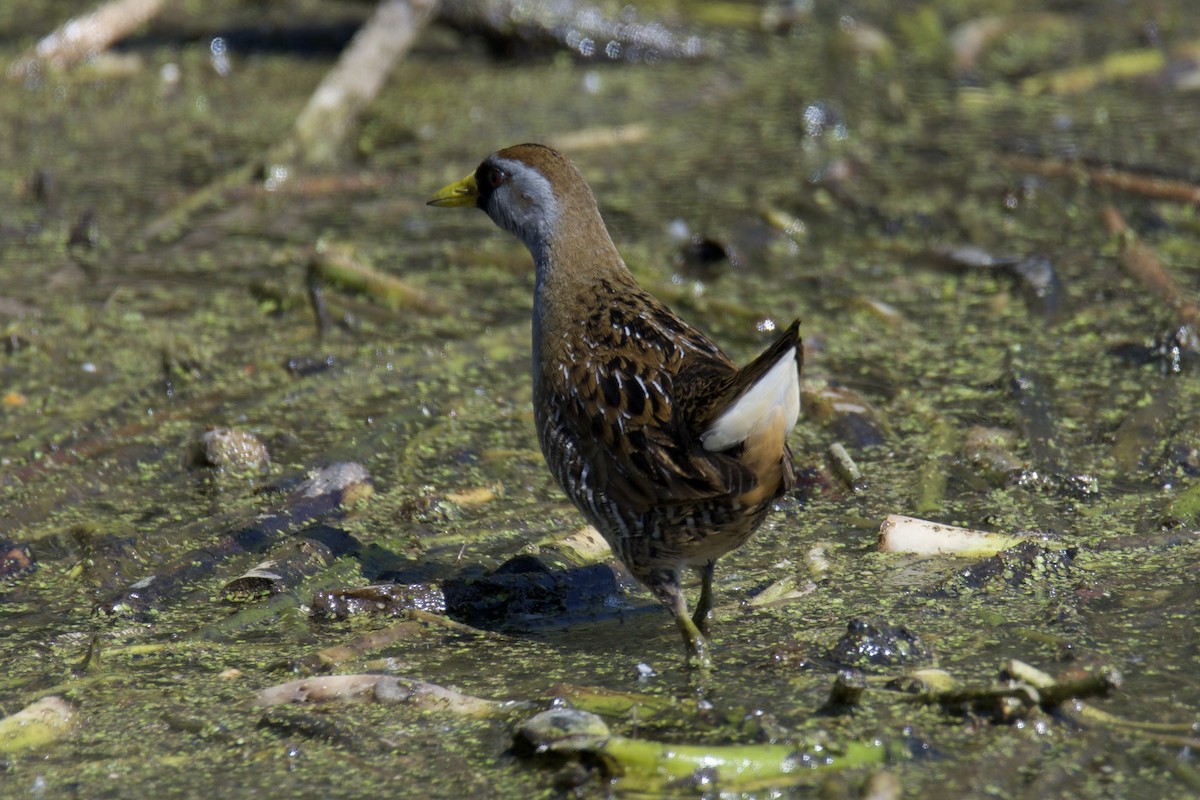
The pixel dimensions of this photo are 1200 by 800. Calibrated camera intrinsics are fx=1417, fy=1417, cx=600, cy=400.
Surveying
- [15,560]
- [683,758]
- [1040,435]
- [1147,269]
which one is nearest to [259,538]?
[15,560]

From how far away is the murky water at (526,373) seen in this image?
2715mm

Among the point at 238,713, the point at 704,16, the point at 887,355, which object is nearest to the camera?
the point at 238,713

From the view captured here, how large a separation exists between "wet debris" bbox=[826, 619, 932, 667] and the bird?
0.28 meters

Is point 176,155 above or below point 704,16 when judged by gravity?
below

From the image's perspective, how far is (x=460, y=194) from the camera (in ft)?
13.4

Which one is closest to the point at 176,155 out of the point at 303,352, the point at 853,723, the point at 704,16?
the point at 303,352

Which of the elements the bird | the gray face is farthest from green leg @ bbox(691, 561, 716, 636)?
the gray face

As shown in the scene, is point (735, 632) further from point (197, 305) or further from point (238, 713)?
point (197, 305)

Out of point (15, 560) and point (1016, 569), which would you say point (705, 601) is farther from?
point (15, 560)

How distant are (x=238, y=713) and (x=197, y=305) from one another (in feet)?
8.35

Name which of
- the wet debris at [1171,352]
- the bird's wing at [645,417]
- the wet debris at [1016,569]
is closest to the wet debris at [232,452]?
the bird's wing at [645,417]

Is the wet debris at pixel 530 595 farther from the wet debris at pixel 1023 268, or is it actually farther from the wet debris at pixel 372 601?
the wet debris at pixel 1023 268

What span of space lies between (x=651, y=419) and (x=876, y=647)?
2.12 feet

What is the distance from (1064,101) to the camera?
22.5 feet
